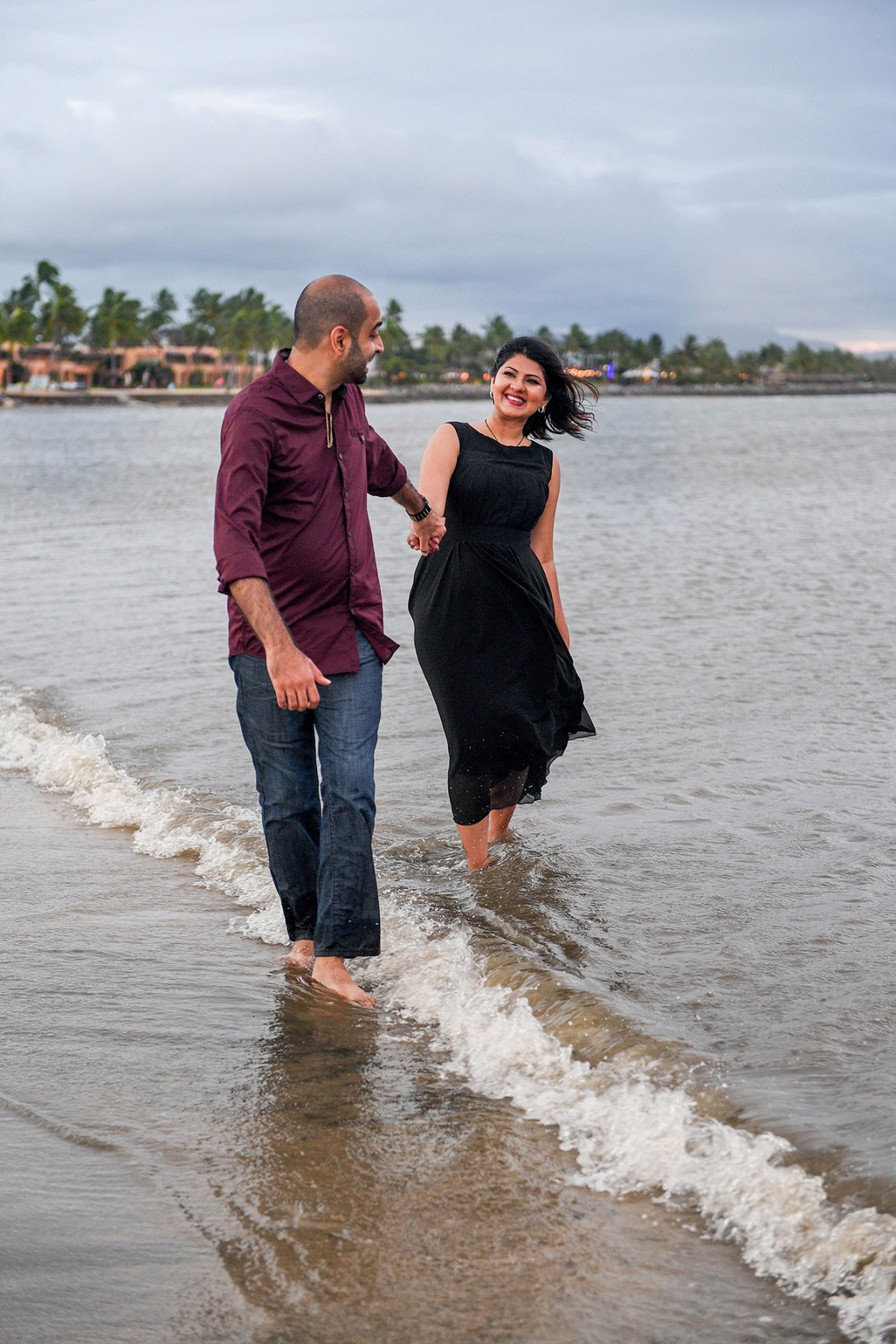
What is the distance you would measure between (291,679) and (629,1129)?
4.76 ft

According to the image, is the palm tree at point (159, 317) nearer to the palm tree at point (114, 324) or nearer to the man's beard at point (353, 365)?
the palm tree at point (114, 324)

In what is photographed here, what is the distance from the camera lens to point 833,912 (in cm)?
491

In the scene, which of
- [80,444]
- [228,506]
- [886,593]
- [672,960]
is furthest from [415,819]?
[80,444]

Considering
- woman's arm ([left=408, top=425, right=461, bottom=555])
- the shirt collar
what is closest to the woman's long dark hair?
woman's arm ([left=408, top=425, right=461, bottom=555])

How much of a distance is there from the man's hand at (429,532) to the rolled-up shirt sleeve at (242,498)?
88 centimetres

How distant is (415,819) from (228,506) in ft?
9.60

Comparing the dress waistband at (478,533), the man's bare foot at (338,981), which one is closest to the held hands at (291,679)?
the man's bare foot at (338,981)

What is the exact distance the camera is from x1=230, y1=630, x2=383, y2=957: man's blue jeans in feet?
12.8

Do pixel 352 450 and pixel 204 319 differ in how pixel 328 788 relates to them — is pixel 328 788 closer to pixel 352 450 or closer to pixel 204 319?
pixel 352 450

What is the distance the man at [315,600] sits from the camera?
356 centimetres

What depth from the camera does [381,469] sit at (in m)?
4.18

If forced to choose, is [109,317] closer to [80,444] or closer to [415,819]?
[80,444]

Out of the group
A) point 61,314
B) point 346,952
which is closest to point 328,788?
point 346,952

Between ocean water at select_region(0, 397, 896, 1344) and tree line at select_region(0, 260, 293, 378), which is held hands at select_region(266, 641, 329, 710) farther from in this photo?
tree line at select_region(0, 260, 293, 378)
